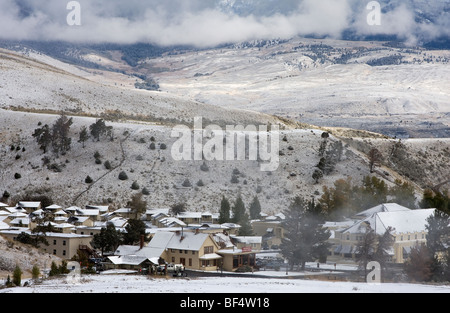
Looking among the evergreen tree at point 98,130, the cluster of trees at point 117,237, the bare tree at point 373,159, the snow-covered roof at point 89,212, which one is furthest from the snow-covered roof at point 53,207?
the bare tree at point 373,159

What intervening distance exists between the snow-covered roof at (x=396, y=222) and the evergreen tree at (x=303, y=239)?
13.3 ft

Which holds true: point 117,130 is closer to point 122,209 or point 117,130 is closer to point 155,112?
point 122,209

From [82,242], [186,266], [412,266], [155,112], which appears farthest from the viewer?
[155,112]

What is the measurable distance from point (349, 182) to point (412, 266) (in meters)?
37.8

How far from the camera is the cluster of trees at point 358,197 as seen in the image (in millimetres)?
71625

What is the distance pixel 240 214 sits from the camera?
70938 millimetres

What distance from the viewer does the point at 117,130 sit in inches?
3787

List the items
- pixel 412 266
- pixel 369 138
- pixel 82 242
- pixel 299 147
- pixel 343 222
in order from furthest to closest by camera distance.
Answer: pixel 369 138
pixel 299 147
pixel 343 222
pixel 82 242
pixel 412 266

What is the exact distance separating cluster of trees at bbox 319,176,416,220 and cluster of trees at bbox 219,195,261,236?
717cm

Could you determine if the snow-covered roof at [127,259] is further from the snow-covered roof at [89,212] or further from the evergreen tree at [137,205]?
the snow-covered roof at [89,212]

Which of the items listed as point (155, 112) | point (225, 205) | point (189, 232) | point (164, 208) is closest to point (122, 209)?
point (164, 208)

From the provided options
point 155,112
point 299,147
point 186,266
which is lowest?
point 186,266

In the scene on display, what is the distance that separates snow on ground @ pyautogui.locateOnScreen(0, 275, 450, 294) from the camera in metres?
34.1

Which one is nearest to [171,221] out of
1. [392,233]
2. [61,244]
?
[61,244]
